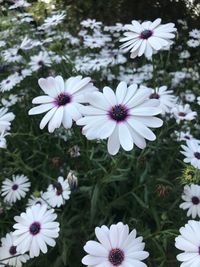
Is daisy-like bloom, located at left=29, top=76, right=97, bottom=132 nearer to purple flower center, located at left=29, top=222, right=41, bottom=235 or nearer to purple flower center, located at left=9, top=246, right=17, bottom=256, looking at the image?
purple flower center, located at left=29, top=222, right=41, bottom=235

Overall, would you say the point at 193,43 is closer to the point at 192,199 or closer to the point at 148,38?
the point at 148,38

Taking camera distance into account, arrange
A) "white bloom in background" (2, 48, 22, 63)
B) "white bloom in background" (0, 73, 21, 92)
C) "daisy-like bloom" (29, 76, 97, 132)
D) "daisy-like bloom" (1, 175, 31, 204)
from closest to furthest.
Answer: "daisy-like bloom" (29, 76, 97, 132) → "daisy-like bloom" (1, 175, 31, 204) → "white bloom in background" (0, 73, 21, 92) → "white bloom in background" (2, 48, 22, 63)

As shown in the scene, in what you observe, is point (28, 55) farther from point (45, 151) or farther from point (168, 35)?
point (168, 35)

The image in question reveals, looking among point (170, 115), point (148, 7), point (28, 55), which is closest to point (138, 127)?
point (170, 115)

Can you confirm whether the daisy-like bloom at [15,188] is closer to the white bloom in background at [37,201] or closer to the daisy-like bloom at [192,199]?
the white bloom in background at [37,201]

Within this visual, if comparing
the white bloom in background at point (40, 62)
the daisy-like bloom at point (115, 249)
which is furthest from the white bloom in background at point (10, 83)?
the daisy-like bloom at point (115, 249)

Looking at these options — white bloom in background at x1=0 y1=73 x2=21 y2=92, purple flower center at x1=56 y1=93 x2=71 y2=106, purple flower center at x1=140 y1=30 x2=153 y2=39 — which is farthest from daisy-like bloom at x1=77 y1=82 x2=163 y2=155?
white bloom in background at x1=0 y1=73 x2=21 y2=92

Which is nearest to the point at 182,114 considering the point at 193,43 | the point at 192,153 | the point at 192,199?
the point at 192,153
